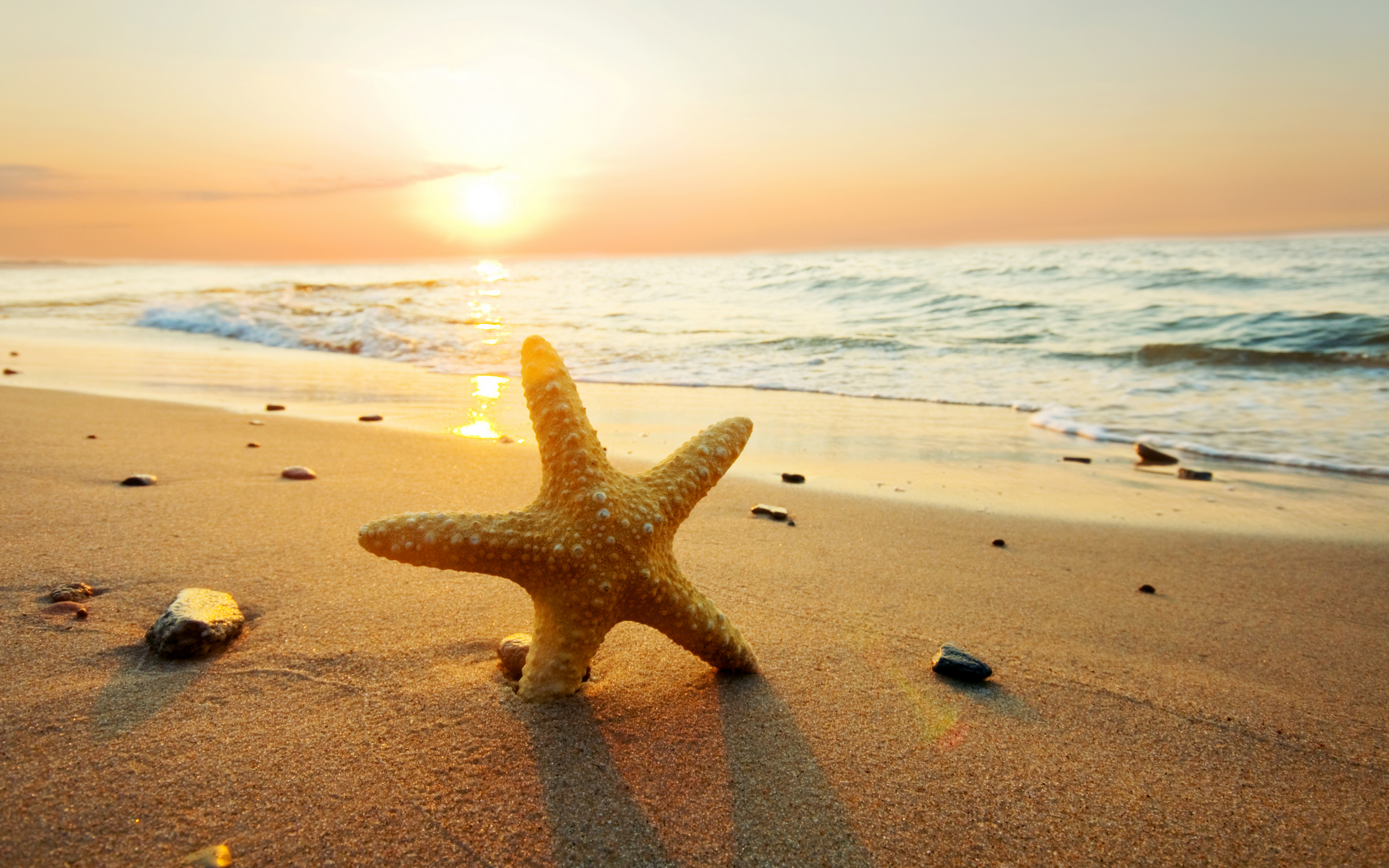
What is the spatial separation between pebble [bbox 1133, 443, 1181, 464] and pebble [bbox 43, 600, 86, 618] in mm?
7053

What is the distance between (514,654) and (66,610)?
151cm

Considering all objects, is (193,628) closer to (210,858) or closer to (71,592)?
(71,592)

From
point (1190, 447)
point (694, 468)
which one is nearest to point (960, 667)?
point (694, 468)

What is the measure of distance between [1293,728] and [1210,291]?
2020cm

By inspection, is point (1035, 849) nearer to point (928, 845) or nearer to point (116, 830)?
point (928, 845)

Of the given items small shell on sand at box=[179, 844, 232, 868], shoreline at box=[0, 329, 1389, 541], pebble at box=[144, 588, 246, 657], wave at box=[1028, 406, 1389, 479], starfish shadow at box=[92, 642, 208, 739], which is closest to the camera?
small shell on sand at box=[179, 844, 232, 868]

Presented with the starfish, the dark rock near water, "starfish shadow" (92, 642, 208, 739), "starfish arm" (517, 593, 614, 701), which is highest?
the starfish

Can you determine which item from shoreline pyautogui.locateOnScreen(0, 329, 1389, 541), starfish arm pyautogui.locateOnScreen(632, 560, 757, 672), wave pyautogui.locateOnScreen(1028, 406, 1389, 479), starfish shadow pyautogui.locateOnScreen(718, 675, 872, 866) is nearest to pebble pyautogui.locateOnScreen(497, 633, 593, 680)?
starfish arm pyautogui.locateOnScreen(632, 560, 757, 672)

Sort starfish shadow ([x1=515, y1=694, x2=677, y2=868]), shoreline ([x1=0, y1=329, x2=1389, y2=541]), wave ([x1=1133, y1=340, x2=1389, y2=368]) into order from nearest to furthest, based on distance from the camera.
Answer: starfish shadow ([x1=515, y1=694, x2=677, y2=868])
shoreline ([x1=0, y1=329, x2=1389, y2=541])
wave ([x1=1133, y1=340, x2=1389, y2=368])

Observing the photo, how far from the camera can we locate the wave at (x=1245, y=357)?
12336 mm

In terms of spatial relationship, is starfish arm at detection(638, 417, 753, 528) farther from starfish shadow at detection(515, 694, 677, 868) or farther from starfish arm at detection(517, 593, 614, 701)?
starfish shadow at detection(515, 694, 677, 868)

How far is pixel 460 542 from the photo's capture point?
2279 millimetres

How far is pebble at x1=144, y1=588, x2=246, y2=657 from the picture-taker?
255 cm

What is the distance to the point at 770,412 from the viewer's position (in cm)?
909
